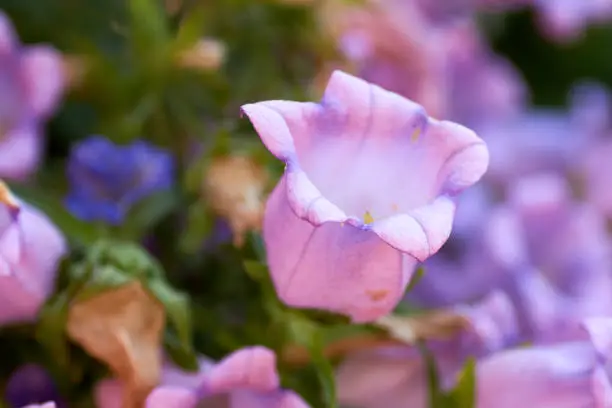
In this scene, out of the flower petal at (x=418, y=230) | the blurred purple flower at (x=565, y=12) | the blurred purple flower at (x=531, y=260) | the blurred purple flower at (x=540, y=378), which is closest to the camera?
the flower petal at (x=418, y=230)

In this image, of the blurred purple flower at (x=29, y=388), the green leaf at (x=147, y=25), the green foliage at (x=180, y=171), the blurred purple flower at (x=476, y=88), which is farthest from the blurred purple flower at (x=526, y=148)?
the blurred purple flower at (x=29, y=388)

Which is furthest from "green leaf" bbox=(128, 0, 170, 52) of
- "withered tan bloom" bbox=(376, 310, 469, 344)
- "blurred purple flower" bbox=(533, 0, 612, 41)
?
"blurred purple flower" bbox=(533, 0, 612, 41)

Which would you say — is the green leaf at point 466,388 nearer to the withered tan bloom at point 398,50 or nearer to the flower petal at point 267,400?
the flower petal at point 267,400

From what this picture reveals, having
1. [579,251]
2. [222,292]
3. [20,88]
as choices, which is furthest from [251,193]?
[579,251]

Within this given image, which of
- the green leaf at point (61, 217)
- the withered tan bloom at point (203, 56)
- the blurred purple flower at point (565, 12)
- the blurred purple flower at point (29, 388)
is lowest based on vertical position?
the blurred purple flower at point (29, 388)

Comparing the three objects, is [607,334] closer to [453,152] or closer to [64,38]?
[453,152]

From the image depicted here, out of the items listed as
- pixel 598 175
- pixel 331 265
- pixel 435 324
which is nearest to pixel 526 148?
pixel 598 175
